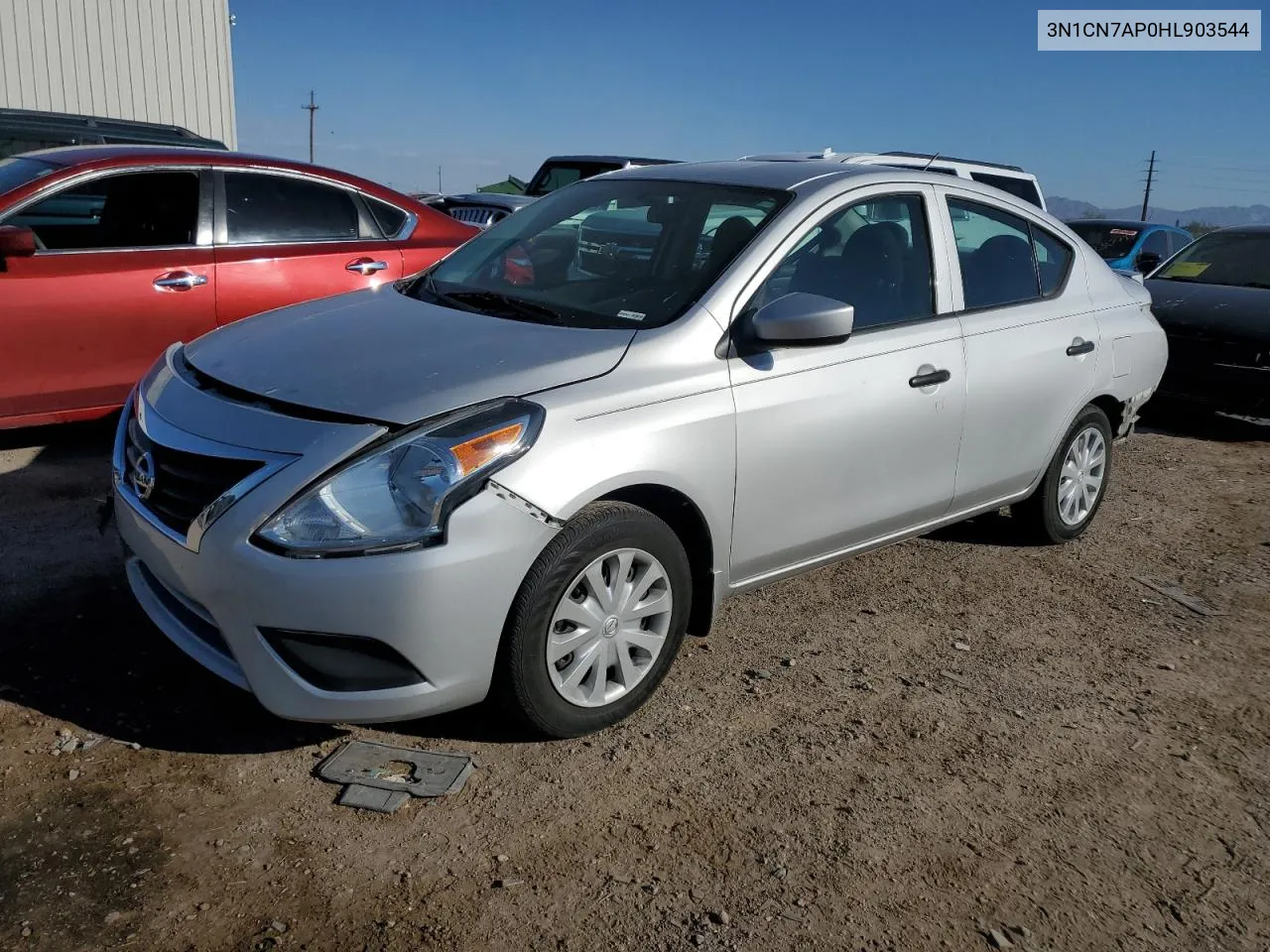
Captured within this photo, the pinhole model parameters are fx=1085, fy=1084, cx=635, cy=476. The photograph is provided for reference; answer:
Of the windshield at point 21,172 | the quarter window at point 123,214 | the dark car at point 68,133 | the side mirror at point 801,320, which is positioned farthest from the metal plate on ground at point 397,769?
the dark car at point 68,133

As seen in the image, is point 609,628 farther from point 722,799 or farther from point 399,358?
point 399,358

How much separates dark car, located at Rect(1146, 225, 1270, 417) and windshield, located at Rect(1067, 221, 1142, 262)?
3.75 metres

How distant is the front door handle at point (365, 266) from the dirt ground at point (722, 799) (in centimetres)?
233

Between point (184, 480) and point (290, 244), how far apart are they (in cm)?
343

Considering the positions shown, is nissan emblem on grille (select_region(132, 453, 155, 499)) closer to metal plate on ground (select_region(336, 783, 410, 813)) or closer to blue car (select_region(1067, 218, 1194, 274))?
metal plate on ground (select_region(336, 783, 410, 813))

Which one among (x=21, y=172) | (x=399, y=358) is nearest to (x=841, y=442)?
(x=399, y=358)

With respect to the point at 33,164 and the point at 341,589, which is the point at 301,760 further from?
the point at 33,164

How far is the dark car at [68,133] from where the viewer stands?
30.3ft

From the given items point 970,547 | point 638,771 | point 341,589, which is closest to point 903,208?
point 970,547

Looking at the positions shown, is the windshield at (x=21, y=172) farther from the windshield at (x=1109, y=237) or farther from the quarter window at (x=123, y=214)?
the windshield at (x=1109, y=237)

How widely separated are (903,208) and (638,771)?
7.92ft

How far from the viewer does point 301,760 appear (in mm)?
3117

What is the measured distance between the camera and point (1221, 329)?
7824 mm

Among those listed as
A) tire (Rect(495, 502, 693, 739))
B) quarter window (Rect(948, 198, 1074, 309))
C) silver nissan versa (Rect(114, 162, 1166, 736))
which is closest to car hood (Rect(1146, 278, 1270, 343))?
quarter window (Rect(948, 198, 1074, 309))
